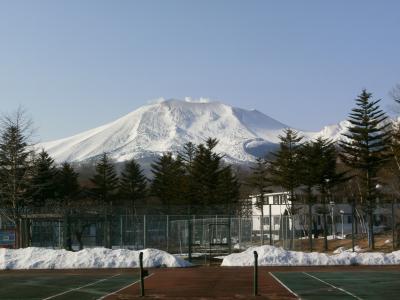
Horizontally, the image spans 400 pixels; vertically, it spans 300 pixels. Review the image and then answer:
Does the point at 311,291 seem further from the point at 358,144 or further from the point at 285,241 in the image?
the point at 358,144

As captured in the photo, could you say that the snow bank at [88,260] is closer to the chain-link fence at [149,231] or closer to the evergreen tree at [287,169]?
the chain-link fence at [149,231]

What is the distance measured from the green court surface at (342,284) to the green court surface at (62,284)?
16.9 ft

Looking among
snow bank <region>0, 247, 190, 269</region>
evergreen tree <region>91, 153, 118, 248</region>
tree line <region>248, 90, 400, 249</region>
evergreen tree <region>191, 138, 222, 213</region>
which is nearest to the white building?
tree line <region>248, 90, 400, 249</region>

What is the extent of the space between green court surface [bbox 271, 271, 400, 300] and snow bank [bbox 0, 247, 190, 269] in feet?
18.5

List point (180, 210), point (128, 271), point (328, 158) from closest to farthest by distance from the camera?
point (128, 271) → point (180, 210) → point (328, 158)

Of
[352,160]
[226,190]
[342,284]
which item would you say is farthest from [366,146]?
[342,284]

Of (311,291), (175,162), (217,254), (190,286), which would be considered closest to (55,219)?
(217,254)

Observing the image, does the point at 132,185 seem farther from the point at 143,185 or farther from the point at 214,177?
the point at 214,177

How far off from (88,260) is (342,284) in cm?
1221

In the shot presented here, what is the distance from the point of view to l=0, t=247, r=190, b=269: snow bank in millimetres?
27641

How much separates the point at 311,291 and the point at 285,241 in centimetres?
2020

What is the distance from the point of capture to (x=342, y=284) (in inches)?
766

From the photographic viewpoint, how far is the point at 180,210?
177 feet

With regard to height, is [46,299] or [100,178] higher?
[100,178]
